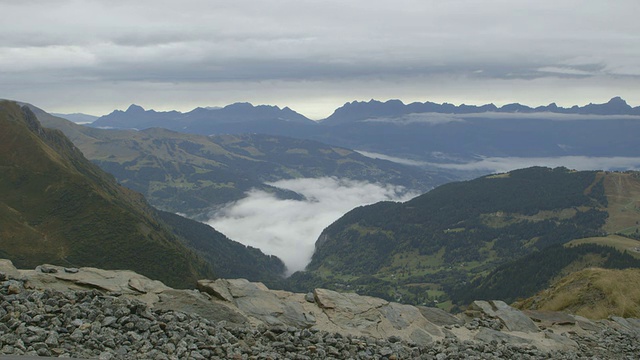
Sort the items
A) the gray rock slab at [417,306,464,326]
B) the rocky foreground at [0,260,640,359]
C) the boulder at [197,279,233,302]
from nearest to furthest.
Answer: the rocky foreground at [0,260,640,359], the boulder at [197,279,233,302], the gray rock slab at [417,306,464,326]

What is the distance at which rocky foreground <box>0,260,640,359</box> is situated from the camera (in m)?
20.6

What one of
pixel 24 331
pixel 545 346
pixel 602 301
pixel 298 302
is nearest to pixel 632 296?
pixel 602 301

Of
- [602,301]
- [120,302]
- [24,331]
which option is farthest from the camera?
[602,301]

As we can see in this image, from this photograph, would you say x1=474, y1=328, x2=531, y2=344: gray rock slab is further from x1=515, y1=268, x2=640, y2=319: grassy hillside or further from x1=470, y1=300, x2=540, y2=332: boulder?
x1=515, y1=268, x2=640, y2=319: grassy hillside

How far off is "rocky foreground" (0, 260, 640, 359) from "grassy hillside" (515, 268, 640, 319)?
17.8ft

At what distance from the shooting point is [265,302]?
99.6 feet

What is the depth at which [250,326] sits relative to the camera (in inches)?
1029

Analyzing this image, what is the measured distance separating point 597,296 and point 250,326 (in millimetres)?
37215

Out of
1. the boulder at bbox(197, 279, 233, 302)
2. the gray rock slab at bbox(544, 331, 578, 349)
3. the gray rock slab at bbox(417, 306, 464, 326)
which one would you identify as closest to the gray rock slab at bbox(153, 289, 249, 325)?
the boulder at bbox(197, 279, 233, 302)

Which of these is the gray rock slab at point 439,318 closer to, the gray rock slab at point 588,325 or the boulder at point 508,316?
the boulder at point 508,316

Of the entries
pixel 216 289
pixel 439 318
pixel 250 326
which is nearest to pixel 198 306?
pixel 250 326

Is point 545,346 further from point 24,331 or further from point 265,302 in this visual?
point 24,331

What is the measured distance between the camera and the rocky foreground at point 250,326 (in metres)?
20.6

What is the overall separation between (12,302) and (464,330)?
2670cm
